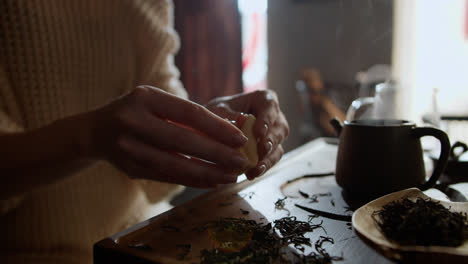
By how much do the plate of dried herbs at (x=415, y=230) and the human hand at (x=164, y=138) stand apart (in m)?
0.21

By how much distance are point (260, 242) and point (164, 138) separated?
7.9 inches

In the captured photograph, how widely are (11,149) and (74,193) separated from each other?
0.34 meters

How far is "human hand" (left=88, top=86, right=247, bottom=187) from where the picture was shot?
479mm

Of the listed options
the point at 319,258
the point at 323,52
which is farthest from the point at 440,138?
the point at 323,52

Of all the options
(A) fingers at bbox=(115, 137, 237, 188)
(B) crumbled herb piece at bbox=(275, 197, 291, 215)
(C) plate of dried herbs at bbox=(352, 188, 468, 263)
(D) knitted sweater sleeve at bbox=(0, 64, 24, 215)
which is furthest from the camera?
(D) knitted sweater sleeve at bbox=(0, 64, 24, 215)

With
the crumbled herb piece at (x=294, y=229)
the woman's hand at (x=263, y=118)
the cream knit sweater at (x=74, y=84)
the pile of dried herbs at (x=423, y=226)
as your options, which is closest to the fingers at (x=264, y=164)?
the woman's hand at (x=263, y=118)

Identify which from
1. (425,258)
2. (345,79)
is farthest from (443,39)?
(425,258)

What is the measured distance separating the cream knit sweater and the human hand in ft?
1.27

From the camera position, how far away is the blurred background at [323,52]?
252cm

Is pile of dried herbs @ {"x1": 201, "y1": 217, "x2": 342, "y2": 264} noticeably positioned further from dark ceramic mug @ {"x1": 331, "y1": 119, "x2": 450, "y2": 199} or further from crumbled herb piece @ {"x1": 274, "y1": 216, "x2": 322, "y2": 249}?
dark ceramic mug @ {"x1": 331, "y1": 119, "x2": 450, "y2": 199}

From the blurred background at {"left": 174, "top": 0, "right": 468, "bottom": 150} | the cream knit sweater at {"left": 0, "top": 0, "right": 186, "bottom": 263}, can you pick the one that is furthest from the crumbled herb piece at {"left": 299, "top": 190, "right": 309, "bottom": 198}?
the blurred background at {"left": 174, "top": 0, "right": 468, "bottom": 150}

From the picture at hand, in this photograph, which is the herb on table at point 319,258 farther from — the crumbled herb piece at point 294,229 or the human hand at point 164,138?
the human hand at point 164,138

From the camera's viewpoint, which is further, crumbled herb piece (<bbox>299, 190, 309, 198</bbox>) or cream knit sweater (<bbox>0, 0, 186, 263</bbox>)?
cream knit sweater (<bbox>0, 0, 186, 263</bbox>)

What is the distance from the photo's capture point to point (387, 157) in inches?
23.1
